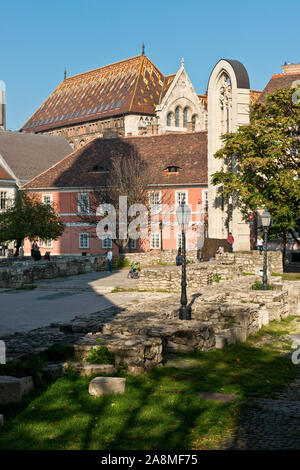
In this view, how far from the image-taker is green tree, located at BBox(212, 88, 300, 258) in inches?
1422

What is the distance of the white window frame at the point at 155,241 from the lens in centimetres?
6162

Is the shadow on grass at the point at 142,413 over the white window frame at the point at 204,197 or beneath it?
beneath

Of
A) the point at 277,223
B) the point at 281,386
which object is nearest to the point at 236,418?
the point at 281,386

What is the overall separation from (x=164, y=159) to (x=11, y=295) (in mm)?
36529

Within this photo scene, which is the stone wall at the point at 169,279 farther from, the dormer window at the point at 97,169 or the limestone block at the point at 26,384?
the dormer window at the point at 97,169

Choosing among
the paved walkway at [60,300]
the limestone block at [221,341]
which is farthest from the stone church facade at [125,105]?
the limestone block at [221,341]

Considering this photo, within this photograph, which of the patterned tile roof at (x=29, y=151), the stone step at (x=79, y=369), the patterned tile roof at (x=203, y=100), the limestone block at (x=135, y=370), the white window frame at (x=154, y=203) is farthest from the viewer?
the patterned tile roof at (x=203, y=100)

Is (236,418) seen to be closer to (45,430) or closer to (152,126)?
(45,430)

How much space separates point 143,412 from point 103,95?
9713cm

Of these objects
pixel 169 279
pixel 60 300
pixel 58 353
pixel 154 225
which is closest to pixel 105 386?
pixel 58 353

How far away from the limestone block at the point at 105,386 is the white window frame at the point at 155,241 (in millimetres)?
50163

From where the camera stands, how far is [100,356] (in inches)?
519

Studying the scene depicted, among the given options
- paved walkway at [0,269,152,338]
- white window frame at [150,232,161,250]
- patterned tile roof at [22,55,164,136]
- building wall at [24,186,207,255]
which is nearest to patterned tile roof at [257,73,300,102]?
building wall at [24,186,207,255]

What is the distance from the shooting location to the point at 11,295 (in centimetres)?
Answer: 2908
